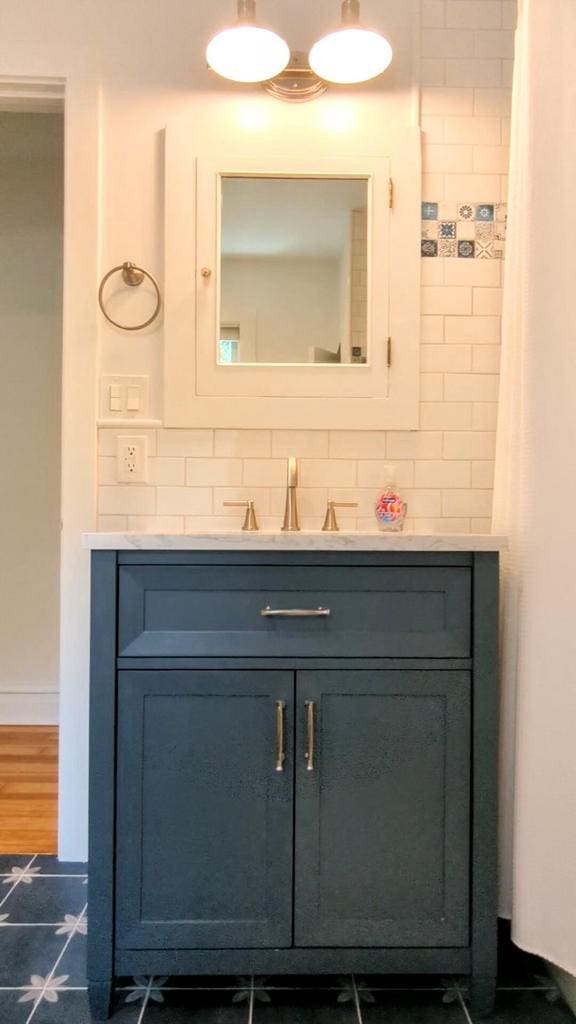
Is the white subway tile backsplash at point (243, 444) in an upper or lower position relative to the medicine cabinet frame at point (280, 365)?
lower

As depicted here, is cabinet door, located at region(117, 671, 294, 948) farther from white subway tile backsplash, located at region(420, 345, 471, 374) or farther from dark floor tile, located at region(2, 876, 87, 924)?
white subway tile backsplash, located at region(420, 345, 471, 374)

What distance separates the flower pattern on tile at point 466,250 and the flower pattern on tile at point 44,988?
2.01 metres

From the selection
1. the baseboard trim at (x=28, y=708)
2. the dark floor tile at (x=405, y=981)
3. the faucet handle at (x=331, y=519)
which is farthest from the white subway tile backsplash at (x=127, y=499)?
the baseboard trim at (x=28, y=708)

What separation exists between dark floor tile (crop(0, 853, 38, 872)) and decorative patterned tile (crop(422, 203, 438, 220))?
83.7 inches

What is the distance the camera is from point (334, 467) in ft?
6.07

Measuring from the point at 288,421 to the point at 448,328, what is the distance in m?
0.52

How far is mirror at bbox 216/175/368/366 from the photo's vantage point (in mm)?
1820

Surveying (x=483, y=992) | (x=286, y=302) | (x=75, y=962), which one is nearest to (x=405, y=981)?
(x=483, y=992)

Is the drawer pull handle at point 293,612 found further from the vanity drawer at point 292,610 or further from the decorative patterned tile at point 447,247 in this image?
the decorative patterned tile at point 447,247

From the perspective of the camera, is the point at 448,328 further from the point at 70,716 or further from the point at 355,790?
the point at 70,716

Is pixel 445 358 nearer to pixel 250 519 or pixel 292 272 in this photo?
pixel 292 272

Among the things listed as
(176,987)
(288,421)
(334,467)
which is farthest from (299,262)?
(176,987)

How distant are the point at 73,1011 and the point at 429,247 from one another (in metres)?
1.99

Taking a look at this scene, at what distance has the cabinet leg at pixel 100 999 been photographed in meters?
1.28
